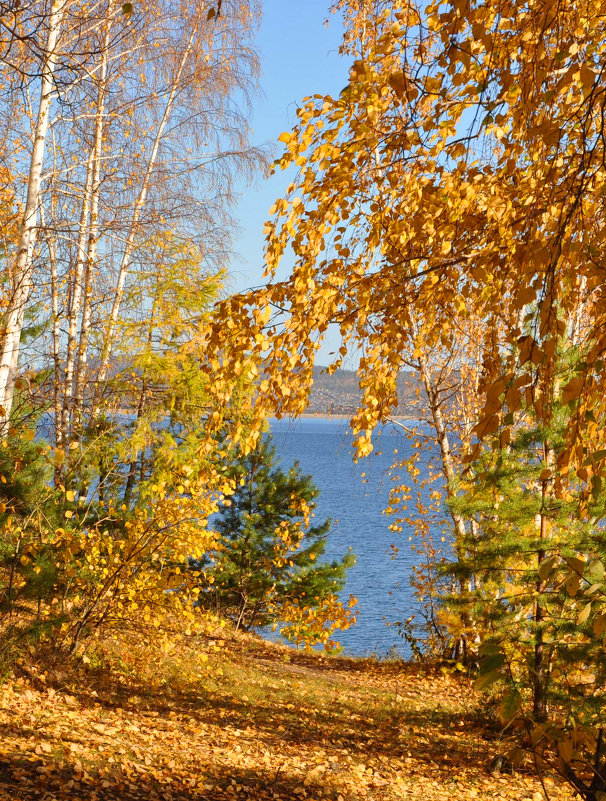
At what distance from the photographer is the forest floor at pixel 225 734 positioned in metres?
4.12

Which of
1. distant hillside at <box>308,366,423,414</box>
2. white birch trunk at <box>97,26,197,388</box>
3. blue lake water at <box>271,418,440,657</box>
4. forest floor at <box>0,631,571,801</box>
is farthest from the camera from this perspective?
blue lake water at <box>271,418,440,657</box>

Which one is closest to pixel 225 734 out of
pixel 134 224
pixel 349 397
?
pixel 349 397

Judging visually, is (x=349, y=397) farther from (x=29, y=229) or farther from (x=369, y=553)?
(x=369, y=553)

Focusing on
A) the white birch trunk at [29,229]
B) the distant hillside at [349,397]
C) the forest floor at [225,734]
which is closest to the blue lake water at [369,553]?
the distant hillside at [349,397]

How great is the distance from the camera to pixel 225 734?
18.3ft

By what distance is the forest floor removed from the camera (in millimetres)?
4121

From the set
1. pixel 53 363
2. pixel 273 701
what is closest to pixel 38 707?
pixel 273 701

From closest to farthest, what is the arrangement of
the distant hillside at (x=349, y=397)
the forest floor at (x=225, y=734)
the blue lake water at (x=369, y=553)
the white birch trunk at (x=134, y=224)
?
the forest floor at (x=225, y=734)
the distant hillside at (x=349, y=397)
the white birch trunk at (x=134, y=224)
the blue lake water at (x=369, y=553)

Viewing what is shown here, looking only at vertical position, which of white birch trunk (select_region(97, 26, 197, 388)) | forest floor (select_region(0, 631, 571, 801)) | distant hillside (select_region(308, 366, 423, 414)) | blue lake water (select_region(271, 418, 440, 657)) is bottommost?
blue lake water (select_region(271, 418, 440, 657))

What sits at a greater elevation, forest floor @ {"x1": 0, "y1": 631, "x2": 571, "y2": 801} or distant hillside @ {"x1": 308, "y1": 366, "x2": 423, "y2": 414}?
distant hillside @ {"x1": 308, "y1": 366, "x2": 423, "y2": 414}

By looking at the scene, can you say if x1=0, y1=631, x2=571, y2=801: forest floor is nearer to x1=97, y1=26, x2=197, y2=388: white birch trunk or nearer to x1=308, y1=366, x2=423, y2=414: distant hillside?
x1=308, y1=366, x2=423, y2=414: distant hillside

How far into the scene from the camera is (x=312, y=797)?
427cm

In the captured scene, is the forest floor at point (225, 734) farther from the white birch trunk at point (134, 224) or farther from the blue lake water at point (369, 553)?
the white birch trunk at point (134, 224)

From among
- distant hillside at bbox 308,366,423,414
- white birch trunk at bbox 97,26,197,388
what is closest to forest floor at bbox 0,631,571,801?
distant hillside at bbox 308,366,423,414
